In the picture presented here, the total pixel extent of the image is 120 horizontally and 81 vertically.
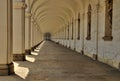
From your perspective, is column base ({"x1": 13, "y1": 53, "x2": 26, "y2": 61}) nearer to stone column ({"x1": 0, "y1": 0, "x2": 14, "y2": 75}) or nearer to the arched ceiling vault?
stone column ({"x1": 0, "y1": 0, "x2": 14, "y2": 75})

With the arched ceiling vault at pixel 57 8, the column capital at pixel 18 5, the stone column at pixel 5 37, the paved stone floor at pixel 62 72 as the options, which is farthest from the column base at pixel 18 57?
the arched ceiling vault at pixel 57 8

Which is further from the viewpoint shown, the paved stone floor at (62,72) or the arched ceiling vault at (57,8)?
the arched ceiling vault at (57,8)

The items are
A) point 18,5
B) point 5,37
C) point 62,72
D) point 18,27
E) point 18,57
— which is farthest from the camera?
point 18,57

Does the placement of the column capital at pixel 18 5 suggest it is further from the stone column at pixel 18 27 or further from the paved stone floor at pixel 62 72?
the paved stone floor at pixel 62 72

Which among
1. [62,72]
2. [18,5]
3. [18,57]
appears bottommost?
[62,72]

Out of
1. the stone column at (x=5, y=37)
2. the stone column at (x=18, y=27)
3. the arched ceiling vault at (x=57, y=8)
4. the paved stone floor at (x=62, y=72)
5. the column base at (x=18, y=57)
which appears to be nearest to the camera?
the paved stone floor at (x=62, y=72)

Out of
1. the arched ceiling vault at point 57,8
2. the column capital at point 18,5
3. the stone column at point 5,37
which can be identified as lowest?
the stone column at point 5,37

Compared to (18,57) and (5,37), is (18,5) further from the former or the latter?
(5,37)

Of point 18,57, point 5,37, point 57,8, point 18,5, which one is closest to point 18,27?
point 18,5

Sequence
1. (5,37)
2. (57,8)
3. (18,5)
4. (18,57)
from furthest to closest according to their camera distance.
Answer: (57,8) → (18,57) → (18,5) → (5,37)

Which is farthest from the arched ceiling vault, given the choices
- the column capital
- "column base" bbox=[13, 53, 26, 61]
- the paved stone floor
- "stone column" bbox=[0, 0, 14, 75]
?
"stone column" bbox=[0, 0, 14, 75]

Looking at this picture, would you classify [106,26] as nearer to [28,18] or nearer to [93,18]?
[93,18]

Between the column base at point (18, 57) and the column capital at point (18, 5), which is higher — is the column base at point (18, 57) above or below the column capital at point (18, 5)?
below

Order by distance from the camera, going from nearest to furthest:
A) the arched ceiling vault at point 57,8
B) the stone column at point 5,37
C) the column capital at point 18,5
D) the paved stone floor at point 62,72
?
the paved stone floor at point 62,72
the stone column at point 5,37
the column capital at point 18,5
the arched ceiling vault at point 57,8
